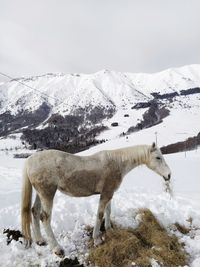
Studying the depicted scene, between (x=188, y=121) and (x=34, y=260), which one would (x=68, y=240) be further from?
(x=188, y=121)

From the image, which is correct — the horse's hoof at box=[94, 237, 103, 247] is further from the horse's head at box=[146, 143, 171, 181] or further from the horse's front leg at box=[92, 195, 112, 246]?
the horse's head at box=[146, 143, 171, 181]

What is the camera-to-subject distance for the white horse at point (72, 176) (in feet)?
22.1

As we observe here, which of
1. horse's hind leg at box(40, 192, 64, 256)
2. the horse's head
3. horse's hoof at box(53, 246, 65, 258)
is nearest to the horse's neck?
the horse's head

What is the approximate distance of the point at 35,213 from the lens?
7.30 meters

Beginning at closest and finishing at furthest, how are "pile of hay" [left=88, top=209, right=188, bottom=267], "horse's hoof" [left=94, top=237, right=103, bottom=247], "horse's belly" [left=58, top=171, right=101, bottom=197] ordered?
1. "pile of hay" [left=88, top=209, right=188, bottom=267]
2. "horse's belly" [left=58, top=171, right=101, bottom=197]
3. "horse's hoof" [left=94, top=237, right=103, bottom=247]

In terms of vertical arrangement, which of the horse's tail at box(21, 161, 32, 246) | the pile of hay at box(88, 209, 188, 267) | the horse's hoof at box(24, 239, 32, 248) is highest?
the horse's tail at box(21, 161, 32, 246)

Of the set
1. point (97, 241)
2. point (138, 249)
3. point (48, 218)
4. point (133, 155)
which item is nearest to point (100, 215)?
point (97, 241)

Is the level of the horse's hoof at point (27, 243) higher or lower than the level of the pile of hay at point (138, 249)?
higher

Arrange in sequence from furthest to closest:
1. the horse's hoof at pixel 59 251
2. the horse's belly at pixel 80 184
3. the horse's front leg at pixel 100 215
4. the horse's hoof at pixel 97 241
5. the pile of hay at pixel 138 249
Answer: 1. the horse's front leg at pixel 100 215
2. the horse's hoof at pixel 97 241
3. the horse's belly at pixel 80 184
4. the horse's hoof at pixel 59 251
5. the pile of hay at pixel 138 249

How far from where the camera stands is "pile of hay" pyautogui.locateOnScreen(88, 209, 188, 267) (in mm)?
6516

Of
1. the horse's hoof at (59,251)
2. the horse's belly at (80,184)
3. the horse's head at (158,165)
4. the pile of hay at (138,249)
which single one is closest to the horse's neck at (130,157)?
the horse's head at (158,165)

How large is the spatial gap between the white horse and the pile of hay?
1.64 feet

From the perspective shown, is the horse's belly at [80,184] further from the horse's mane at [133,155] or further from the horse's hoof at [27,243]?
the horse's hoof at [27,243]

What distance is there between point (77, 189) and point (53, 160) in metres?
0.94
